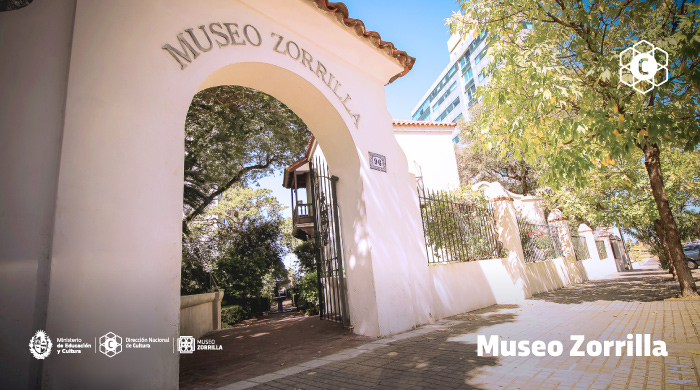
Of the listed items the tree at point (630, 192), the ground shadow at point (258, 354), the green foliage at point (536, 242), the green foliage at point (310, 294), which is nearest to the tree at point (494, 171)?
the tree at point (630, 192)

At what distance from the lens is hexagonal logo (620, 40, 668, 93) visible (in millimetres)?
4824

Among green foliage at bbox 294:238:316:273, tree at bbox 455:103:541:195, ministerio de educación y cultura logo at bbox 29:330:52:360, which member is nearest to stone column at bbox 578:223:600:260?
tree at bbox 455:103:541:195

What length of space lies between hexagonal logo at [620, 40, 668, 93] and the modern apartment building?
32803 millimetres

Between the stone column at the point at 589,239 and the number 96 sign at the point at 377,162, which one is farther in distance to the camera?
the stone column at the point at 589,239

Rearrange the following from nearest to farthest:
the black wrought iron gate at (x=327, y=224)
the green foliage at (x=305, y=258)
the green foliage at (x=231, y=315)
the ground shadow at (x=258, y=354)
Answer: the ground shadow at (x=258, y=354), the black wrought iron gate at (x=327, y=224), the green foliage at (x=231, y=315), the green foliage at (x=305, y=258)

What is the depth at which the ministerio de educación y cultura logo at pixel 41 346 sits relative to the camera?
2.25 m

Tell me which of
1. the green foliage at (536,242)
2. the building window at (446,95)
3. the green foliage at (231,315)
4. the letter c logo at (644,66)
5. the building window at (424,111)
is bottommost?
the green foliage at (231,315)

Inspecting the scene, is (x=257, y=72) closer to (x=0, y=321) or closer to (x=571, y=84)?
(x=0, y=321)

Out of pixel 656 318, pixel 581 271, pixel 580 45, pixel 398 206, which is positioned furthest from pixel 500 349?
pixel 581 271

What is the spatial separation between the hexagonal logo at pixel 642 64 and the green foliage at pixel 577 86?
0.38ft

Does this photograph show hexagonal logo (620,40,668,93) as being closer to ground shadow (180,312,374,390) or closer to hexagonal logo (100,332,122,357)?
ground shadow (180,312,374,390)

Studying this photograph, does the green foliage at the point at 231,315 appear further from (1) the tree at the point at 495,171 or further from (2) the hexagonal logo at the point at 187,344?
(1) the tree at the point at 495,171

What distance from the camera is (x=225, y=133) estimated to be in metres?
9.02

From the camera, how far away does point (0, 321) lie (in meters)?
2.27
